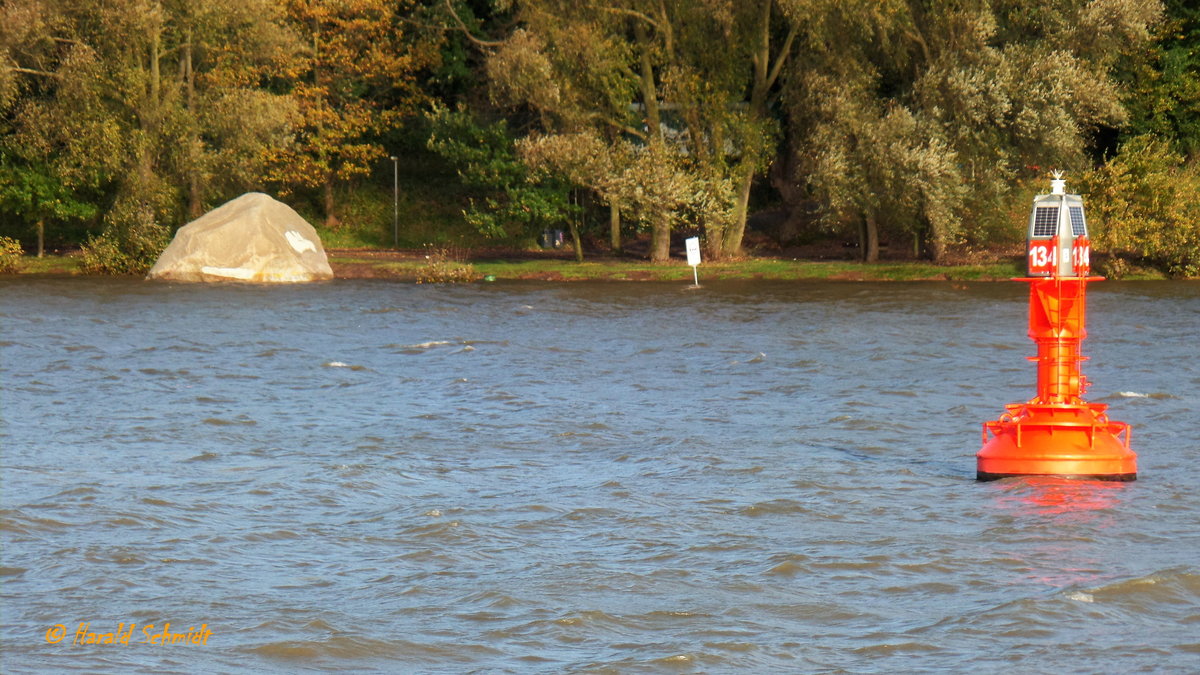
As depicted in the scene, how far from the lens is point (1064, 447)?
12602 mm

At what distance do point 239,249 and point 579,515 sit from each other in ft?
94.6

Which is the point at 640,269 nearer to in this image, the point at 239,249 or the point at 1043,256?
the point at 239,249

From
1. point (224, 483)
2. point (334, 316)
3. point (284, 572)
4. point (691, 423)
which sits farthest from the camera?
point (334, 316)

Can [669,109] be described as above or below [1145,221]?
above

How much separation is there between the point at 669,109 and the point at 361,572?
32.5m

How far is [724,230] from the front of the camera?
42375 millimetres

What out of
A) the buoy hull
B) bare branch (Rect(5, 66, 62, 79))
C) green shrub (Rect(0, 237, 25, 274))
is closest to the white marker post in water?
bare branch (Rect(5, 66, 62, 79))

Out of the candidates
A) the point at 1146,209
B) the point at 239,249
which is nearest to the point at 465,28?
the point at 239,249

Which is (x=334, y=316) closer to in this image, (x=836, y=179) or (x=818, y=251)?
(x=836, y=179)

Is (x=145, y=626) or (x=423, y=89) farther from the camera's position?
(x=423, y=89)

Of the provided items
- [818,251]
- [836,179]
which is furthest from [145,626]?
[818,251]

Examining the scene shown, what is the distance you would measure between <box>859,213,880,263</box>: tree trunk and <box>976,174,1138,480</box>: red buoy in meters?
27.8

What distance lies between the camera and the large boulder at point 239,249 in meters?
38.8

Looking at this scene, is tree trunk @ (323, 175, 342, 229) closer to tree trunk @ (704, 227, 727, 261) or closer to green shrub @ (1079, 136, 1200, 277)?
tree trunk @ (704, 227, 727, 261)
